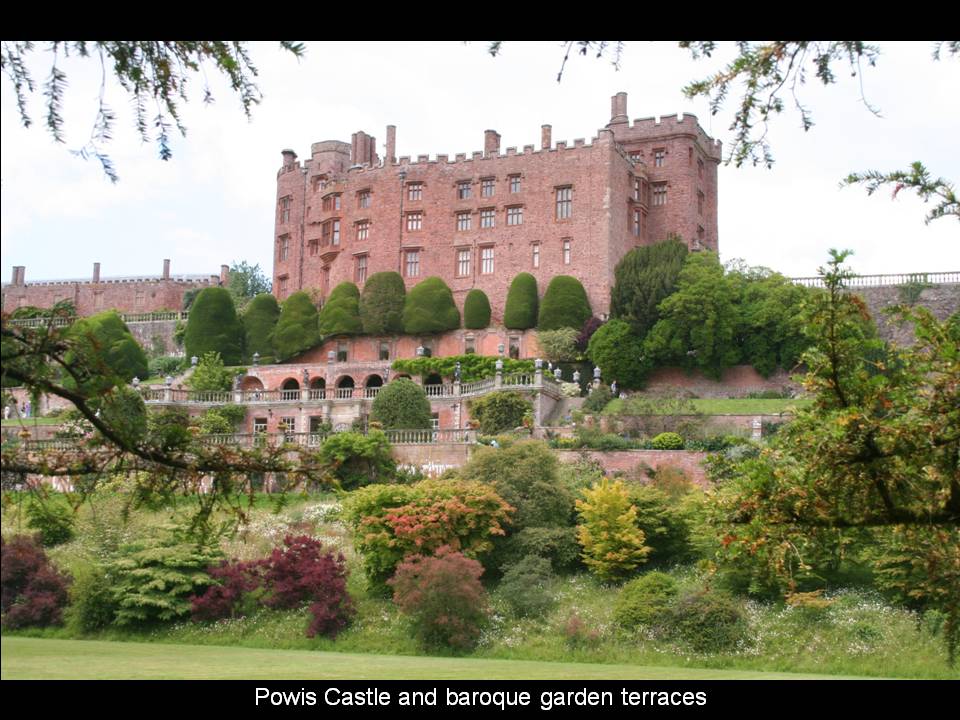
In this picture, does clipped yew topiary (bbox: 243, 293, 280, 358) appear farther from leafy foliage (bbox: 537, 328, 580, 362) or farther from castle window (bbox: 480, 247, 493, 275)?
leafy foliage (bbox: 537, 328, 580, 362)

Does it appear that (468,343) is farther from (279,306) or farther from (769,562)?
(769,562)

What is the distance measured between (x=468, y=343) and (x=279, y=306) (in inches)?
372

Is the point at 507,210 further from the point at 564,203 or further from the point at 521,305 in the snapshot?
the point at 521,305

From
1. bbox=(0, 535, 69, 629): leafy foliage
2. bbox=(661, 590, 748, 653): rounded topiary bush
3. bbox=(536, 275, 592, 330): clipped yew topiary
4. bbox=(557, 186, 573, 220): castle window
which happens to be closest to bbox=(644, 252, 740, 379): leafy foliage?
bbox=(536, 275, 592, 330): clipped yew topiary

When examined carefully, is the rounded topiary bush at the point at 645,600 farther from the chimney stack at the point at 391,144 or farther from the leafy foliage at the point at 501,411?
the chimney stack at the point at 391,144

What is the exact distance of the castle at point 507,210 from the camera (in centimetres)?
4850

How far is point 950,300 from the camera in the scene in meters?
47.4

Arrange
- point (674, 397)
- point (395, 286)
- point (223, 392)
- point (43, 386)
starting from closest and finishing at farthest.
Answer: point (43, 386) < point (674, 397) < point (223, 392) < point (395, 286)

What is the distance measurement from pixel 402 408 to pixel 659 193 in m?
19.1

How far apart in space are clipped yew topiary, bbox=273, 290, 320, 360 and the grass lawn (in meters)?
26.4

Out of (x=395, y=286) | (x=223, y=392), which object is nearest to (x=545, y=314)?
(x=395, y=286)

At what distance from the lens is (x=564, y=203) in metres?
49.0

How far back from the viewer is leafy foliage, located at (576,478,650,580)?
87.2 ft
